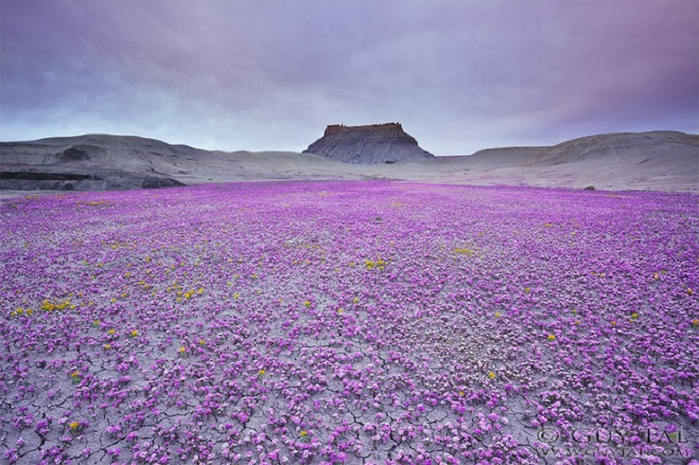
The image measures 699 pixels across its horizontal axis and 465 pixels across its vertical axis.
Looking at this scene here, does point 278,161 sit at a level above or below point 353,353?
above

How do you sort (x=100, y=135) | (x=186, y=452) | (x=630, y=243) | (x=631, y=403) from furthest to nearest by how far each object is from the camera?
1. (x=100, y=135)
2. (x=630, y=243)
3. (x=631, y=403)
4. (x=186, y=452)

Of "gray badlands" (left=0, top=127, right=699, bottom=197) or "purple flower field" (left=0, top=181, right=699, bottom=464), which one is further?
"gray badlands" (left=0, top=127, right=699, bottom=197)

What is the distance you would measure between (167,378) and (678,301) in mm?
11826

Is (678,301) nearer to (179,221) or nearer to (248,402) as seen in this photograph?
(248,402)

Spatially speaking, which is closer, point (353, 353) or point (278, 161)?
point (353, 353)

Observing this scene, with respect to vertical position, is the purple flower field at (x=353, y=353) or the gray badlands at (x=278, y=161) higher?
the gray badlands at (x=278, y=161)

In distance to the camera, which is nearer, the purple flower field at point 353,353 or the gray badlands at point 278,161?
the purple flower field at point 353,353

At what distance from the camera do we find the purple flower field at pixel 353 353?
4359 mm

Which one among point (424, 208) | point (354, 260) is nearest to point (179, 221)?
point (354, 260)

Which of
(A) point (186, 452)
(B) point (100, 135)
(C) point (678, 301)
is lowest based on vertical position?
(A) point (186, 452)

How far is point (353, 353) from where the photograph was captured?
639 centimetres

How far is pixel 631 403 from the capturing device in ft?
16.1

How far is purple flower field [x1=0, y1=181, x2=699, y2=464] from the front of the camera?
4359mm

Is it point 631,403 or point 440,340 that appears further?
point 440,340
